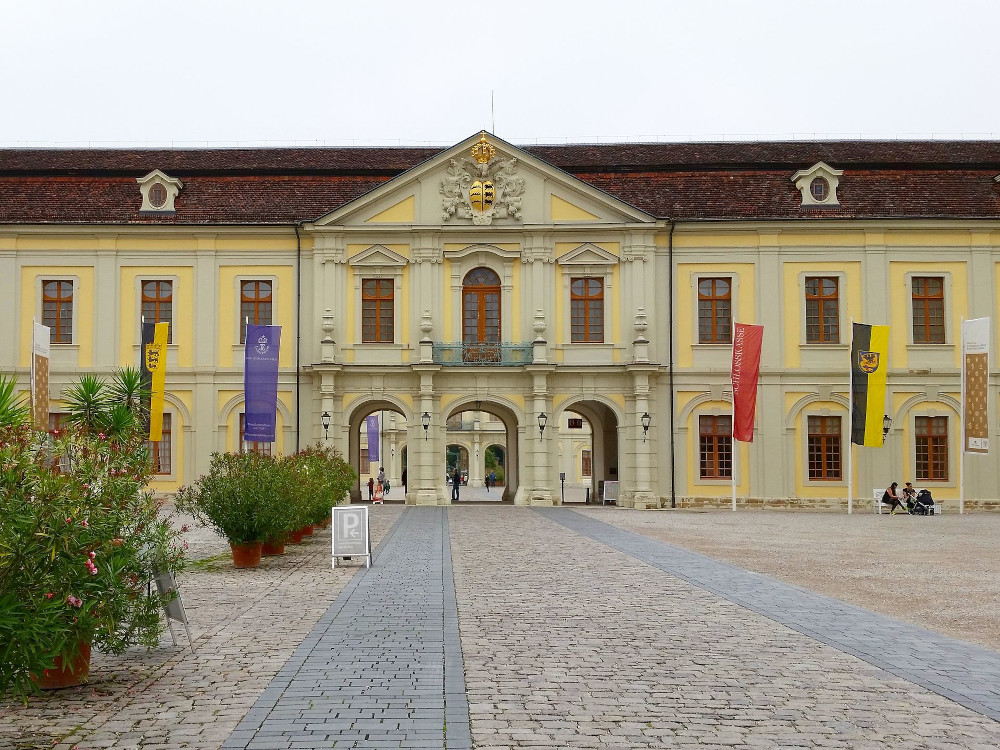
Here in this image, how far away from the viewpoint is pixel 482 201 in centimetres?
3675

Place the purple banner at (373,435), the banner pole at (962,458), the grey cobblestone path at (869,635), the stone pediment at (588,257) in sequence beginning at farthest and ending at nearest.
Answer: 1. the purple banner at (373,435)
2. the stone pediment at (588,257)
3. the banner pole at (962,458)
4. the grey cobblestone path at (869,635)

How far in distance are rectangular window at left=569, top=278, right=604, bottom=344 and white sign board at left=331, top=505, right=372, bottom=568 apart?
69.5ft

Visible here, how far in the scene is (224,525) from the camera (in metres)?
17.1

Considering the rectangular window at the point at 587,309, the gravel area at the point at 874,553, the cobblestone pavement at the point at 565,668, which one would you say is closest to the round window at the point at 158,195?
the rectangular window at the point at 587,309

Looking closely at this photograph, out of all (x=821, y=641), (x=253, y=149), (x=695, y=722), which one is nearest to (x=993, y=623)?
(x=821, y=641)

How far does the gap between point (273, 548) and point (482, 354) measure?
18.3 meters

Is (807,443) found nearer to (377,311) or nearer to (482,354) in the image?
(482,354)

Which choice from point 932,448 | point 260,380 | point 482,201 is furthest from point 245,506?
point 932,448

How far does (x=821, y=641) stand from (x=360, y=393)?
27.6 meters

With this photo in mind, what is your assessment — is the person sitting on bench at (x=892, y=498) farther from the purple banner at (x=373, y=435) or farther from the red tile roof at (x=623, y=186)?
the purple banner at (x=373, y=435)

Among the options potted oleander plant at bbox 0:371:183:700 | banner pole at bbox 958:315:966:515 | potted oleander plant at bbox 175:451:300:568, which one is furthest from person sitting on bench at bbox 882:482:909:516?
potted oleander plant at bbox 0:371:183:700

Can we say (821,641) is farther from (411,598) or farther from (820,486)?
(820,486)

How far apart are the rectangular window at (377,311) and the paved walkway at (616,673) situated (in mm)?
22547

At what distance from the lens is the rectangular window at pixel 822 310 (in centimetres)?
3744
